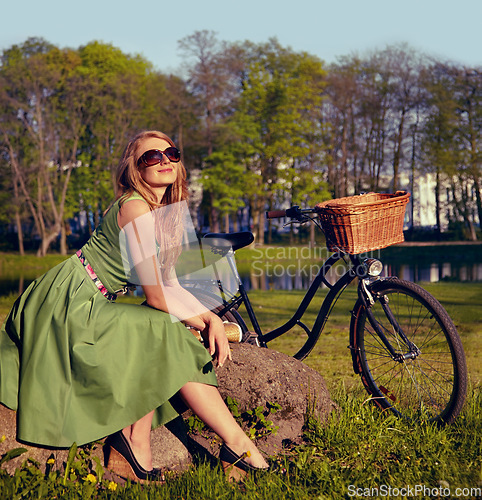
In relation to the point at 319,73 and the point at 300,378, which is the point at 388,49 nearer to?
the point at 319,73

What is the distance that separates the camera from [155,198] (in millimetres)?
3211

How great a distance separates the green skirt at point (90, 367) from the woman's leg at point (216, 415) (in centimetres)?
6

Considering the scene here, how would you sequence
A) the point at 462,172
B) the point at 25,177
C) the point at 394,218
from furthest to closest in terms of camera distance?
the point at 462,172 → the point at 25,177 → the point at 394,218

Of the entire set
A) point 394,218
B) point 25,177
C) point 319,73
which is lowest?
point 394,218

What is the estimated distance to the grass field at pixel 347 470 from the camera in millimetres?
2824

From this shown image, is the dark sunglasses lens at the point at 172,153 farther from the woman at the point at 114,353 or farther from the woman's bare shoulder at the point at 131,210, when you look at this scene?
the woman's bare shoulder at the point at 131,210

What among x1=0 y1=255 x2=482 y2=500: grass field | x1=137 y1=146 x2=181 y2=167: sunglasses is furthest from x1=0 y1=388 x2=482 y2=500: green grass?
x1=137 y1=146 x2=181 y2=167: sunglasses

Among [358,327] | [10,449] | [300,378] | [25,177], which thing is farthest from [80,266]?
[25,177]

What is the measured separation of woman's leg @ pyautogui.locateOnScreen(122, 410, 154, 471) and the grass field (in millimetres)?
154

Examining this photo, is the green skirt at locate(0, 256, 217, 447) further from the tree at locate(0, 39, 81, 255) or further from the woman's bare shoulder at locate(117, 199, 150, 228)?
the tree at locate(0, 39, 81, 255)

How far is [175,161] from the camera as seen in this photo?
3205 mm

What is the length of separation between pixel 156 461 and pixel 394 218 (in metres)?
1.96

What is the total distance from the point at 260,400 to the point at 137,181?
1.45 m

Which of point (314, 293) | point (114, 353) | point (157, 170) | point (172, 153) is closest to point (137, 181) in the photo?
point (157, 170)
